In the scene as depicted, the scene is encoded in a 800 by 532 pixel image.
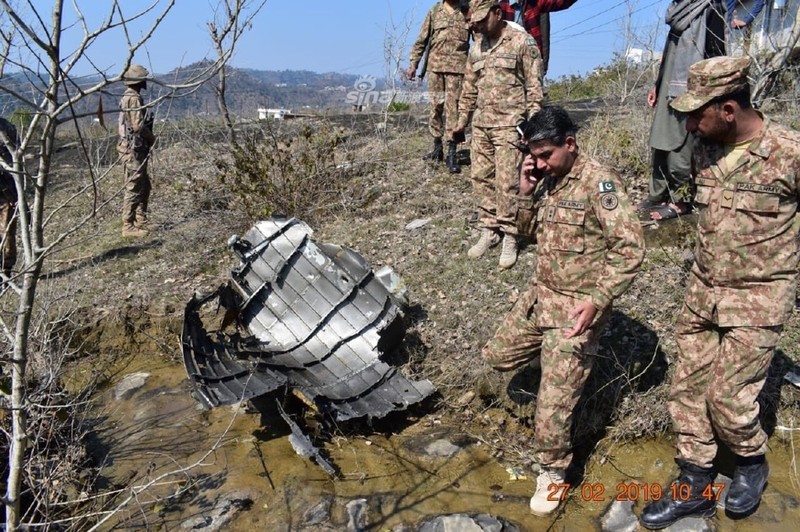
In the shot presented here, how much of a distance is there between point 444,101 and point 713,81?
15.6 feet

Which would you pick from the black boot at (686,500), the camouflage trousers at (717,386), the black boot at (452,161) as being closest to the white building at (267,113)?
the black boot at (452,161)

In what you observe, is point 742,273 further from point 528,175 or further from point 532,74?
point 532,74

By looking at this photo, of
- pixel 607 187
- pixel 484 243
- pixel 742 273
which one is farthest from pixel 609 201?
pixel 484 243

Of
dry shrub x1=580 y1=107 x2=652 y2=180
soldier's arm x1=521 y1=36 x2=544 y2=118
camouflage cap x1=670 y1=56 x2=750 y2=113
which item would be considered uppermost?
soldier's arm x1=521 y1=36 x2=544 y2=118

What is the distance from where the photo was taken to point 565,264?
2.94 metres

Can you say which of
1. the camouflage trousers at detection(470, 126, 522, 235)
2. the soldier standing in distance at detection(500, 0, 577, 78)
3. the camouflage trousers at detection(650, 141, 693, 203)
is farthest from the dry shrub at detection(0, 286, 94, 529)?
the soldier standing in distance at detection(500, 0, 577, 78)

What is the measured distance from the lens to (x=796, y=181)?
98.4 inches

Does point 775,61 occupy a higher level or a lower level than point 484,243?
higher

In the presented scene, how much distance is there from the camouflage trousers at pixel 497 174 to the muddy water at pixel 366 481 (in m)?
1.78

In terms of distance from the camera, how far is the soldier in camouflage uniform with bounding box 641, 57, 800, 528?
8.32 ft

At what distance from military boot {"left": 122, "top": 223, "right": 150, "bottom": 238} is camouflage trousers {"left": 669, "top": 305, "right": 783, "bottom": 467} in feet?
20.6

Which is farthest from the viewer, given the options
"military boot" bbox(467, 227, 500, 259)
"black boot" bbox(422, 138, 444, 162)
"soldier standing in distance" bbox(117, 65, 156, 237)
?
"black boot" bbox(422, 138, 444, 162)

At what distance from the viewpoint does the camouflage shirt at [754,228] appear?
8.31ft

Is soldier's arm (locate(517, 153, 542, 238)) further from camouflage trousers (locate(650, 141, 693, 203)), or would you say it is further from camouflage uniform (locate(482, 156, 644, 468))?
camouflage trousers (locate(650, 141, 693, 203))
